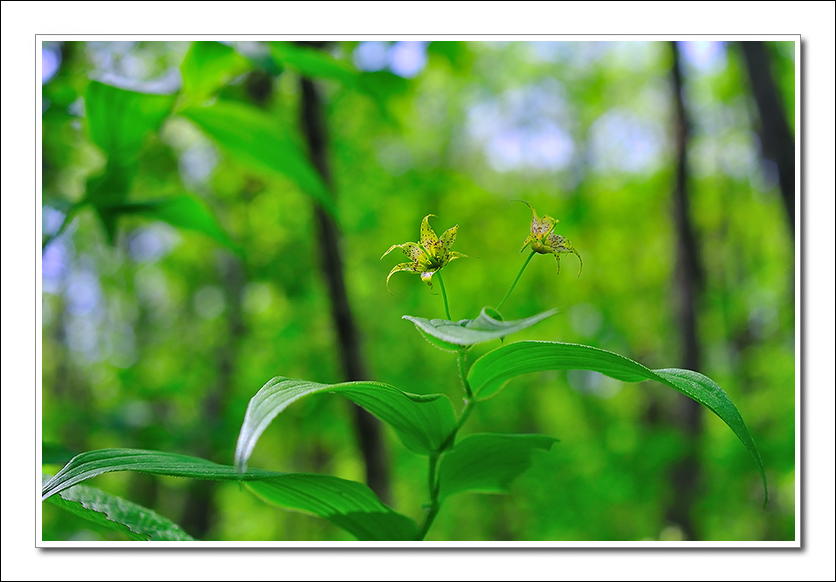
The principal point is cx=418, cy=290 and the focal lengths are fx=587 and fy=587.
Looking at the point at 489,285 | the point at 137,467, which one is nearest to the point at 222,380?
the point at 489,285

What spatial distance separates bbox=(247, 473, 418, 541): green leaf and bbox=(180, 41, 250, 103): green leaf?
0.35m

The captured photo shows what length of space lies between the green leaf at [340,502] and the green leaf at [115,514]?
0.07 metres

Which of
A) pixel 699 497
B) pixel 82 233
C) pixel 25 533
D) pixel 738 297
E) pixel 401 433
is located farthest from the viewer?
pixel 738 297

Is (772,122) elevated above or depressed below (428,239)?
above

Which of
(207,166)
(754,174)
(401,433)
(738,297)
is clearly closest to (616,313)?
(738,297)

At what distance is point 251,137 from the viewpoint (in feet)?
1.62

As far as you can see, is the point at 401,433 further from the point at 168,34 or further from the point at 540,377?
the point at 540,377

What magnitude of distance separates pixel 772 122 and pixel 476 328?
3.39ft

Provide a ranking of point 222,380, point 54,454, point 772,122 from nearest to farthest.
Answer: point 54,454
point 772,122
point 222,380

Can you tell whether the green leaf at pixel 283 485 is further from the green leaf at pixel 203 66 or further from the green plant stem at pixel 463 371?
the green leaf at pixel 203 66

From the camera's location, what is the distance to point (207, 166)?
2.04 m

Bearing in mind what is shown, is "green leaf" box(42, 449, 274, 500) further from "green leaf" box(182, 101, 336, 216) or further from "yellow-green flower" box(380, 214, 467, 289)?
"green leaf" box(182, 101, 336, 216)

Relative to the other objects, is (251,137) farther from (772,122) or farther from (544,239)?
(772,122)

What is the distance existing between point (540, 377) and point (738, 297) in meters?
0.85
